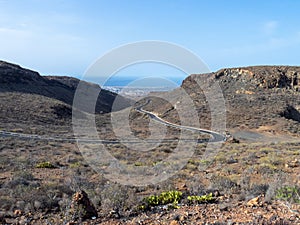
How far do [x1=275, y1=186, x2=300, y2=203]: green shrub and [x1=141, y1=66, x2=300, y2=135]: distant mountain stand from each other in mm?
34441

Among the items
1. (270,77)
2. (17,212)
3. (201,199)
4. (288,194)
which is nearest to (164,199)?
(201,199)

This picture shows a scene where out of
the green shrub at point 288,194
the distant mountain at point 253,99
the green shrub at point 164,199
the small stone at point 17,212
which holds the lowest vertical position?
the small stone at point 17,212

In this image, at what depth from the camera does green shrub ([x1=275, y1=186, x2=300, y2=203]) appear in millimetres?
6184

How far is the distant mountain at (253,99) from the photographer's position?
143 ft

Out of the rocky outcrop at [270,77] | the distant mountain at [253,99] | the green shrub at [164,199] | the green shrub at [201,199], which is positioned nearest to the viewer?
the green shrub at [164,199]

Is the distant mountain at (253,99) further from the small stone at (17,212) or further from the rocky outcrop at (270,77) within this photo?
the small stone at (17,212)

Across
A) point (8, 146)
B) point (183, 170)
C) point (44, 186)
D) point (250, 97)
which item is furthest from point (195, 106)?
point (44, 186)

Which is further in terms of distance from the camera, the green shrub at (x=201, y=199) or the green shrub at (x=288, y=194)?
the green shrub at (x=201, y=199)

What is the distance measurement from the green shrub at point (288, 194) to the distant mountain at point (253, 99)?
34.4 metres

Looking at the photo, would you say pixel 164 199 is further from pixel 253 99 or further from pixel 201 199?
pixel 253 99

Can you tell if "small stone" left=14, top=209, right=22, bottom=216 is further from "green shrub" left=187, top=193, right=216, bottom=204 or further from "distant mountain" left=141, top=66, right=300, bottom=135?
"distant mountain" left=141, top=66, right=300, bottom=135

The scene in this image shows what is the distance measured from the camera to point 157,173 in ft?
37.2

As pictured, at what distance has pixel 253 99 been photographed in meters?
53.2

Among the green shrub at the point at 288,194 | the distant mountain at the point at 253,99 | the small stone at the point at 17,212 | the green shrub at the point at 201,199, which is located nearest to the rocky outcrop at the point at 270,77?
the distant mountain at the point at 253,99
